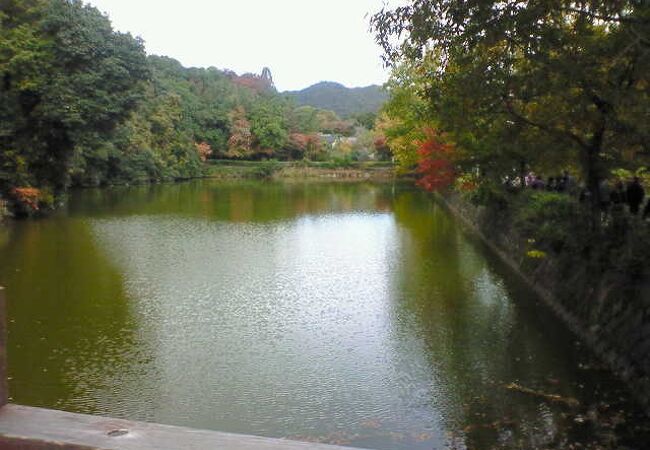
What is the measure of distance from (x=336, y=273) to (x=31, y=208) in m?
14.3

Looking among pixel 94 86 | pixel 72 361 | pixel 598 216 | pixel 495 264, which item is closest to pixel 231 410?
pixel 72 361

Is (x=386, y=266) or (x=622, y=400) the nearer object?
(x=622, y=400)

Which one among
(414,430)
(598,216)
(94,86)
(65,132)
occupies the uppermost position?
(94,86)

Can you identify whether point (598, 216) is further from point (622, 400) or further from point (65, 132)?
point (65, 132)

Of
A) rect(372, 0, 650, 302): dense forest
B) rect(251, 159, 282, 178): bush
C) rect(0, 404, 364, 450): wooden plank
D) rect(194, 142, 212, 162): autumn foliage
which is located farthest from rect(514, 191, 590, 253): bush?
rect(251, 159, 282, 178): bush

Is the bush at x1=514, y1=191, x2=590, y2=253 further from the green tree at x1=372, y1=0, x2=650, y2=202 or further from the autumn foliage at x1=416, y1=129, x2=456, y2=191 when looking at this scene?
the autumn foliage at x1=416, y1=129, x2=456, y2=191

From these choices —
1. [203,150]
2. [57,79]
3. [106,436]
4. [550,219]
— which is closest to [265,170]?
[203,150]

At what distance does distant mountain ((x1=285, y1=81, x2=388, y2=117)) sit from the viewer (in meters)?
133

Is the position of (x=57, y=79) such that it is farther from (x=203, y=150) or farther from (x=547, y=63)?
(x=203, y=150)

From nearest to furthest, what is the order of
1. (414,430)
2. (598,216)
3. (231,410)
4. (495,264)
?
(414,430) < (231,410) < (598,216) < (495,264)

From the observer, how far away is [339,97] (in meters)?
146

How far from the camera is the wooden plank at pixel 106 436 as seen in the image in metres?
1.30

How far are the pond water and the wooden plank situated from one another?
518cm

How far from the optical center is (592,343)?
9094 millimetres
